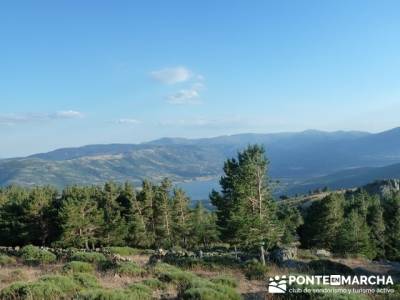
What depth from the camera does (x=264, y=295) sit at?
536 inches

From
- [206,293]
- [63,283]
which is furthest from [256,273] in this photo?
[63,283]

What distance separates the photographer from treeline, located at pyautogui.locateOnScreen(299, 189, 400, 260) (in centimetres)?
6569

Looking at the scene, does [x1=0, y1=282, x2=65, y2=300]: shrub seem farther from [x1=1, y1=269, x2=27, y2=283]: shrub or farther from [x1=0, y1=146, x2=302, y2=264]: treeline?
[x1=0, y1=146, x2=302, y2=264]: treeline

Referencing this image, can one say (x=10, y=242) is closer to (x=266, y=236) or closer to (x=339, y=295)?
(x=266, y=236)

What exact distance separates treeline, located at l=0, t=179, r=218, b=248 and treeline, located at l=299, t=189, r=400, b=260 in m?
20.2

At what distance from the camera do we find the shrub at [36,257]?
24.1 metres

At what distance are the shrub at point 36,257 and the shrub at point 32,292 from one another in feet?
37.8

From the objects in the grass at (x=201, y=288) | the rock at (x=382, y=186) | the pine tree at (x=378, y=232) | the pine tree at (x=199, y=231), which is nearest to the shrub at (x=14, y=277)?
the grass at (x=201, y=288)

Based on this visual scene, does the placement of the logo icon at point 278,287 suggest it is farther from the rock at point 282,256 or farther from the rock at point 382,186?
the rock at point 382,186

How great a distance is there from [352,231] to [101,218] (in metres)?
37.5

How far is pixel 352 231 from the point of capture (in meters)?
65.1

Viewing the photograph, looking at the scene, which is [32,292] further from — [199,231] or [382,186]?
[382,186]

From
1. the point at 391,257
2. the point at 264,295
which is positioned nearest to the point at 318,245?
the point at 391,257

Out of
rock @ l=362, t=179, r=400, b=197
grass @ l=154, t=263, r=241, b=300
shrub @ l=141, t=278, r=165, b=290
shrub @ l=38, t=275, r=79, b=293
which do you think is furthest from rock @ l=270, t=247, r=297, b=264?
rock @ l=362, t=179, r=400, b=197
